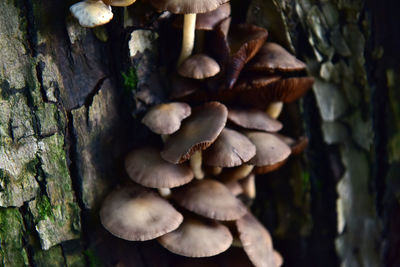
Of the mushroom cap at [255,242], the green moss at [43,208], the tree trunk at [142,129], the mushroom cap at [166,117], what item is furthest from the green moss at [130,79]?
the mushroom cap at [255,242]

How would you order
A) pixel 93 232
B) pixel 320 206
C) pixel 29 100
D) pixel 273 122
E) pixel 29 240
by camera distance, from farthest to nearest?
1. pixel 320 206
2. pixel 273 122
3. pixel 93 232
4. pixel 29 240
5. pixel 29 100

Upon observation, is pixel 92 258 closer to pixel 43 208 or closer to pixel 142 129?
pixel 43 208

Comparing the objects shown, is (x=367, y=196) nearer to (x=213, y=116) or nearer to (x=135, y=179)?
(x=213, y=116)

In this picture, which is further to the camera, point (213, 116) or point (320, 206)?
point (320, 206)

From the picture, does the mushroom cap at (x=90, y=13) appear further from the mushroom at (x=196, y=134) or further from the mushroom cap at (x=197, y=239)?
the mushroom cap at (x=197, y=239)

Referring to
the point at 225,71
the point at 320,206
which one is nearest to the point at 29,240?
the point at 225,71

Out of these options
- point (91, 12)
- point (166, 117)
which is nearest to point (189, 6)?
point (91, 12)
